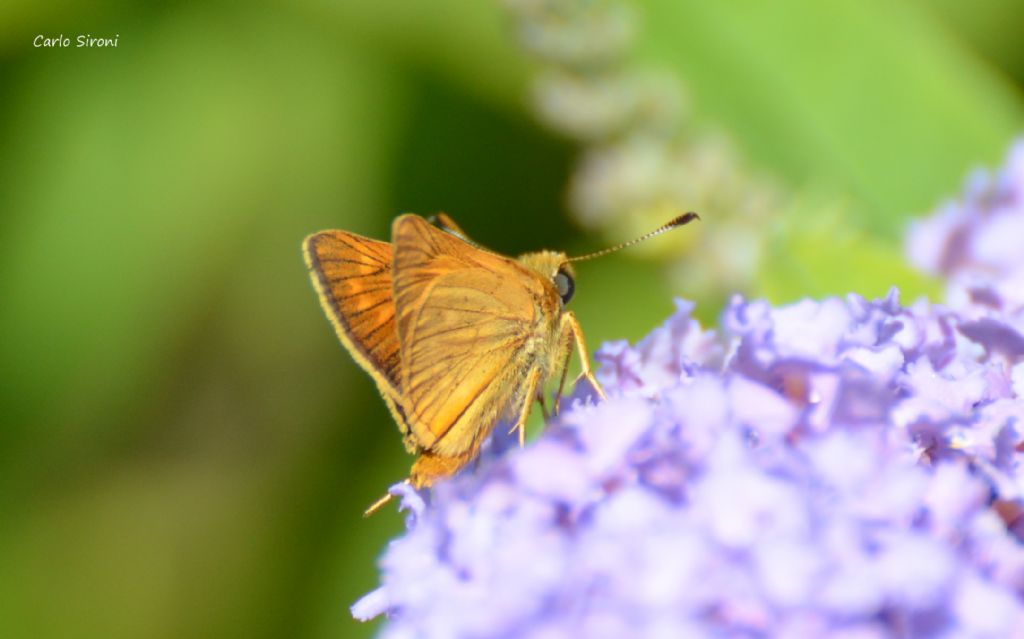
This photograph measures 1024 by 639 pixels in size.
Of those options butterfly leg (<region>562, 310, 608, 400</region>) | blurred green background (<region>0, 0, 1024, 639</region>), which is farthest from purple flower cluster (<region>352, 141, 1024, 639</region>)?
blurred green background (<region>0, 0, 1024, 639</region>)

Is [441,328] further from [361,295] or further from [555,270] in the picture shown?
[555,270]

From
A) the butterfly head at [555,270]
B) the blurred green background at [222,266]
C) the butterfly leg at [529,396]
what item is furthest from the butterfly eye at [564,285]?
the blurred green background at [222,266]

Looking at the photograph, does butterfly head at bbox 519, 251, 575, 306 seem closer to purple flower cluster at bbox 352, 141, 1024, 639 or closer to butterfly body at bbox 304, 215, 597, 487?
butterfly body at bbox 304, 215, 597, 487

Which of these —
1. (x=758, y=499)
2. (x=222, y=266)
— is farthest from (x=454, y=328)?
(x=222, y=266)

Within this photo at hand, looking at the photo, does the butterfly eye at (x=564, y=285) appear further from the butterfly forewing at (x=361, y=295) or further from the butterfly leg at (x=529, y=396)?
the butterfly forewing at (x=361, y=295)

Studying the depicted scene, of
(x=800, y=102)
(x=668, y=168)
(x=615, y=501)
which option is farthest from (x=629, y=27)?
(x=615, y=501)
